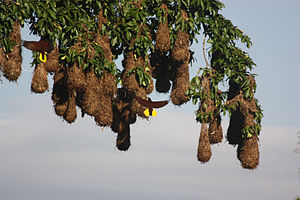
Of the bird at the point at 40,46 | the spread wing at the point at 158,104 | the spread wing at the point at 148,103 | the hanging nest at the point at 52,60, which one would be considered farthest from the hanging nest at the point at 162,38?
the bird at the point at 40,46

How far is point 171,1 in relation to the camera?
17.0 metres

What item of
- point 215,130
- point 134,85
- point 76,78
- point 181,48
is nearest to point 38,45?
point 76,78

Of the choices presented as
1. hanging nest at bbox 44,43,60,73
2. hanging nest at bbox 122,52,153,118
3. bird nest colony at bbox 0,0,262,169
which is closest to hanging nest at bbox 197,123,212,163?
bird nest colony at bbox 0,0,262,169

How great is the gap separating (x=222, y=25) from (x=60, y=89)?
561cm

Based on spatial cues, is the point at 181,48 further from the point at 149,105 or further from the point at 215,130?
the point at 215,130

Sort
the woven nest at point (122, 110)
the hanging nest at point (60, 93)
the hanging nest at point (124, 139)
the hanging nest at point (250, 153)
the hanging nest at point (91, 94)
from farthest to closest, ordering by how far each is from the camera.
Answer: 1. the hanging nest at point (124, 139)
2. the hanging nest at point (250, 153)
3. the woven nest at point (122, 110)
4. the hanging nest at point (60, 93)
5. the hanging nest at point (91, 94)

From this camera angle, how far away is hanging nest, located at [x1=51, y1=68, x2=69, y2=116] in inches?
622

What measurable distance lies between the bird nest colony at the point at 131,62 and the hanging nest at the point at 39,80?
1.1 inches

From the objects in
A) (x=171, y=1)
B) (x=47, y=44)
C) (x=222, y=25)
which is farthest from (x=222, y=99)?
(x=47, y=44)

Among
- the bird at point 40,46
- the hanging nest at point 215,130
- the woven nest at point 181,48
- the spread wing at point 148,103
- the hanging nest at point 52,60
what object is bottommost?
the hanging nest at point 215,130

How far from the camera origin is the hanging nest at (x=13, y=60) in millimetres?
14414

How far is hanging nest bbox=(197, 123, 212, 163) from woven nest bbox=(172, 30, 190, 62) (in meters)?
2.23

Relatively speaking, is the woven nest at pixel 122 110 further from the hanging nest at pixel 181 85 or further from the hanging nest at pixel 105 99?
the hanging nest at pixel 105 99

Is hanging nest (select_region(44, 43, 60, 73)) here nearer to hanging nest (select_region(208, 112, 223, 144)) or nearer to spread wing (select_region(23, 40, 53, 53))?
spread wing (select_region(23, 40, 53, 53))
